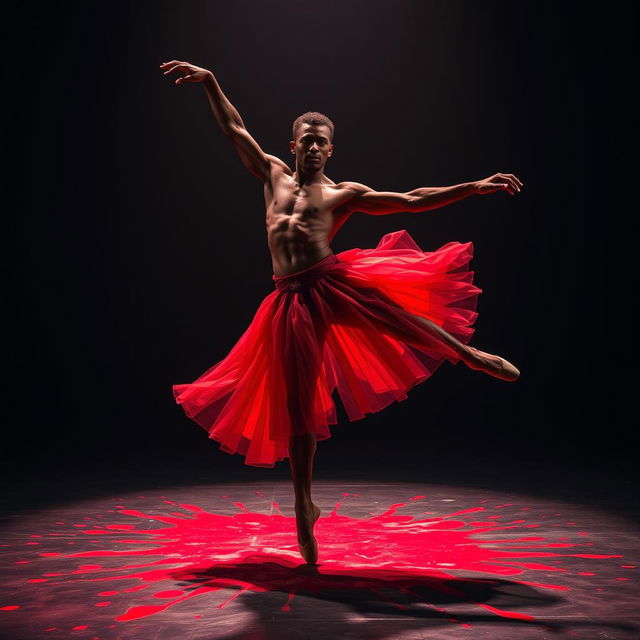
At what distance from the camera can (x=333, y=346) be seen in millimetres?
3211

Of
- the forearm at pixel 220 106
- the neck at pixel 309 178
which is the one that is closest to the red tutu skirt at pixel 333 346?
the neck at pixel 309 178

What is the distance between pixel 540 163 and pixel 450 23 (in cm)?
134

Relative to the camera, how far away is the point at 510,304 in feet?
21.7

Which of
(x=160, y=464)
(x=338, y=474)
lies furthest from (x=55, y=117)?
(x=338, y=474)

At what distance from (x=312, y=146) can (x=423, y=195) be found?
47cm

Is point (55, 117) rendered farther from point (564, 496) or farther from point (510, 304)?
point (564, 496)

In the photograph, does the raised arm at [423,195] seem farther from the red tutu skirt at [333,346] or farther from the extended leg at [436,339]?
the extended leg at [436,339]

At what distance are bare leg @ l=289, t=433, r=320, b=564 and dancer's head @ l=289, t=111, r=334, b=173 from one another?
3.41 feet

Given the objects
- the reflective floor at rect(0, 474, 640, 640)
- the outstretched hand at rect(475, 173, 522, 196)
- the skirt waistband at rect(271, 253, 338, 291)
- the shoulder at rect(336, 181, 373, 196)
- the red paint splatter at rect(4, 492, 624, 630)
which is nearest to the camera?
the reflective floor at rect(0, 474, 640, 640)

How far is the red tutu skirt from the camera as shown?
300 cm

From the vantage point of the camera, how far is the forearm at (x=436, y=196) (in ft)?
9.83

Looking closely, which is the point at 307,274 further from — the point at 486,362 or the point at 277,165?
the point at 486,362

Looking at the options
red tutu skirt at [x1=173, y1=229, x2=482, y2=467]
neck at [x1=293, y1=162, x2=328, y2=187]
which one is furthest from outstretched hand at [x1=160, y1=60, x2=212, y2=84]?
red tutu skirt at [x1=173, y1=229, x2=482, y2=467]

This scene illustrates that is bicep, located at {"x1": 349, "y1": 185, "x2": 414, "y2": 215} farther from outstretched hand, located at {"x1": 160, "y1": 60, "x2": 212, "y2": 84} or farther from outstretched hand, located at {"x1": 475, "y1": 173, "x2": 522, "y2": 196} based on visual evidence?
A: outstretched hand, located at {"x1": 160, "y1": 60, "x2": 212, "y2": 84}
